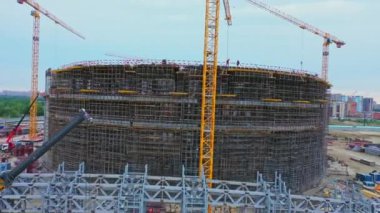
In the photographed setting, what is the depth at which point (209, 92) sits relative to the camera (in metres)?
28.8

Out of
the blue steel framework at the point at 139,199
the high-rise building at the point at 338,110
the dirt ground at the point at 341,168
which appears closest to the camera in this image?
the blue steel framework at the point at 139,199

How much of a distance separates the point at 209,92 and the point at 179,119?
3246 millimetres

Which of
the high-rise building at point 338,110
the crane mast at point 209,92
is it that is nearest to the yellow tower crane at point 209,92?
the crane mast at point 209,92

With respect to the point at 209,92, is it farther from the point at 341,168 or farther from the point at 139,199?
the point at 341,168

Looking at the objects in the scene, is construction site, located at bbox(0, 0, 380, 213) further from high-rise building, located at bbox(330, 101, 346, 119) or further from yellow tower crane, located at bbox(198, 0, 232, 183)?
high-rise building, located at bbox(330, 101, 346, 119)

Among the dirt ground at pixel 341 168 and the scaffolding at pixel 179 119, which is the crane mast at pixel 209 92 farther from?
the dirt ground at pixel 341 168

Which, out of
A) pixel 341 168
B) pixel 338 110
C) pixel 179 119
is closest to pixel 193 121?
pixel 179 119

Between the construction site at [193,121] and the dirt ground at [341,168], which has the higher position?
the construction site at [193,121]

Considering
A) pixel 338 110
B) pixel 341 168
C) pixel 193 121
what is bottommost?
pixel 341 168

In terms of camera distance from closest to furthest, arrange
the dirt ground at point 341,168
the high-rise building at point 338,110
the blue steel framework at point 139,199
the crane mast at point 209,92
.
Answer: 1. the blue steel framework at point 139,199
2. the crane mast at point 209,92
3. the dirt ground at point 341,168
4. the high-rise building at point 338,110

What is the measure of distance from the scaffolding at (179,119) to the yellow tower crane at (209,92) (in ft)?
3.05

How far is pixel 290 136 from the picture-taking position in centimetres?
3266

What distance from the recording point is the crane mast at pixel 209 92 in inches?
1117

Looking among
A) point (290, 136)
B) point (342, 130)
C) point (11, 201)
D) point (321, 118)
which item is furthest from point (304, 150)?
point (342, 130)
